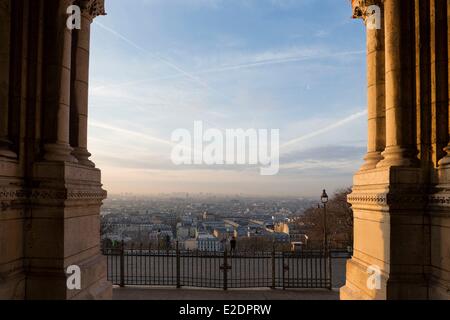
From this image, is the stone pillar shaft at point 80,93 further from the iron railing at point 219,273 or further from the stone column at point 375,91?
the iron railing at point 219,273

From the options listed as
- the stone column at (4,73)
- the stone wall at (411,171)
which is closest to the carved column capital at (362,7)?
the stone wall at (411,171)

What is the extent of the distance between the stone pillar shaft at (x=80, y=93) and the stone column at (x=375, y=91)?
222 inches

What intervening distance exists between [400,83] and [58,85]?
19.9ft

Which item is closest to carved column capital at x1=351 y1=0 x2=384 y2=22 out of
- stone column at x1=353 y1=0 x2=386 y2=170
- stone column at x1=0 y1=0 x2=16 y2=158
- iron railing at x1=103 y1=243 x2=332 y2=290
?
stone column at x1=353 y1=0 x2=386 y2=170

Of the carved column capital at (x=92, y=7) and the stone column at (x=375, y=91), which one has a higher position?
the carved column capital at (x=92, y=7)

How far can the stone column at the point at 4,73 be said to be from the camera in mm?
6551

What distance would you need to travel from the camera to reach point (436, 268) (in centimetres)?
658

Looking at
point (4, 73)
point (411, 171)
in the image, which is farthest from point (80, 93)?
point (411, 171)

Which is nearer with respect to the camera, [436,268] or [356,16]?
[436,268]

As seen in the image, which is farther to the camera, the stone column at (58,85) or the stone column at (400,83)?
the stone column at (400,83)

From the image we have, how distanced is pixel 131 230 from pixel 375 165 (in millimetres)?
34428

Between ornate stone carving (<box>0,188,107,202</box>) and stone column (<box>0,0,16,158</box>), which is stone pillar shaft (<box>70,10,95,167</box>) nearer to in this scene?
ornate stone carving (<box>0,188,107,202</box>)
